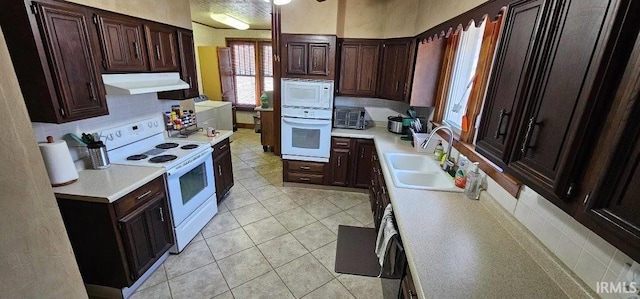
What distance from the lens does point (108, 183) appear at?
175cm

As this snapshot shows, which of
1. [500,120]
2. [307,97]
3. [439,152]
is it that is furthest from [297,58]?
[500,120]

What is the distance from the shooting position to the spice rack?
9.23 feet

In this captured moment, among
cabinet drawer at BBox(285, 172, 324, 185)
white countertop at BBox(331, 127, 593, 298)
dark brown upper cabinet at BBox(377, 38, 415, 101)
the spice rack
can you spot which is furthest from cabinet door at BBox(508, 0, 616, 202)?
the spice rack

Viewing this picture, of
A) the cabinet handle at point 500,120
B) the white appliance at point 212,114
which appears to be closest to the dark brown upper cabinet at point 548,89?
the cabinet handle at point 500,120

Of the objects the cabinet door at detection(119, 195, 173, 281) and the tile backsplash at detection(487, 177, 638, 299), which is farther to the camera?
the cabinet door at detection(119, 195, 173, 281)

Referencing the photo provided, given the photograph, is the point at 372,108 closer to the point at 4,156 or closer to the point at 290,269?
the point at 290,269

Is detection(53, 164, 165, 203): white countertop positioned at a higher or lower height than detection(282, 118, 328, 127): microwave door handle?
lower

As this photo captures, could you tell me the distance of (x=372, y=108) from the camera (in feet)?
12.4

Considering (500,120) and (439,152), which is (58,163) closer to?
(500,120)

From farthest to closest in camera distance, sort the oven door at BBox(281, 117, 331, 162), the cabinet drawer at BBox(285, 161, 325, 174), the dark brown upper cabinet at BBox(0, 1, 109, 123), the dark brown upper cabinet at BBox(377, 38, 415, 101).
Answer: the cabinet drawer at BBox(285, 161, 325, 174), the oven door at BBox(281, 117, 331, 162), the dark brown upper cabinet at BBox(377, 38, 415, 101), the dark brown upper cabinet at BBox(0, 1, 109, 123)

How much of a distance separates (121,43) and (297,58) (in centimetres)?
176

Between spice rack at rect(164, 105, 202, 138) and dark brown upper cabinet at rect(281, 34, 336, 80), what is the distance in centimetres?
127

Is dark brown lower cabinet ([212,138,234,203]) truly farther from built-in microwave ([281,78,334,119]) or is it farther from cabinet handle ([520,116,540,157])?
cabinet handle ([520,116,540,157])

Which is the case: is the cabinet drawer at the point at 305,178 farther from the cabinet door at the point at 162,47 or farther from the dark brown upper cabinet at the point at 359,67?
the cabinet door at the point at 162,47
